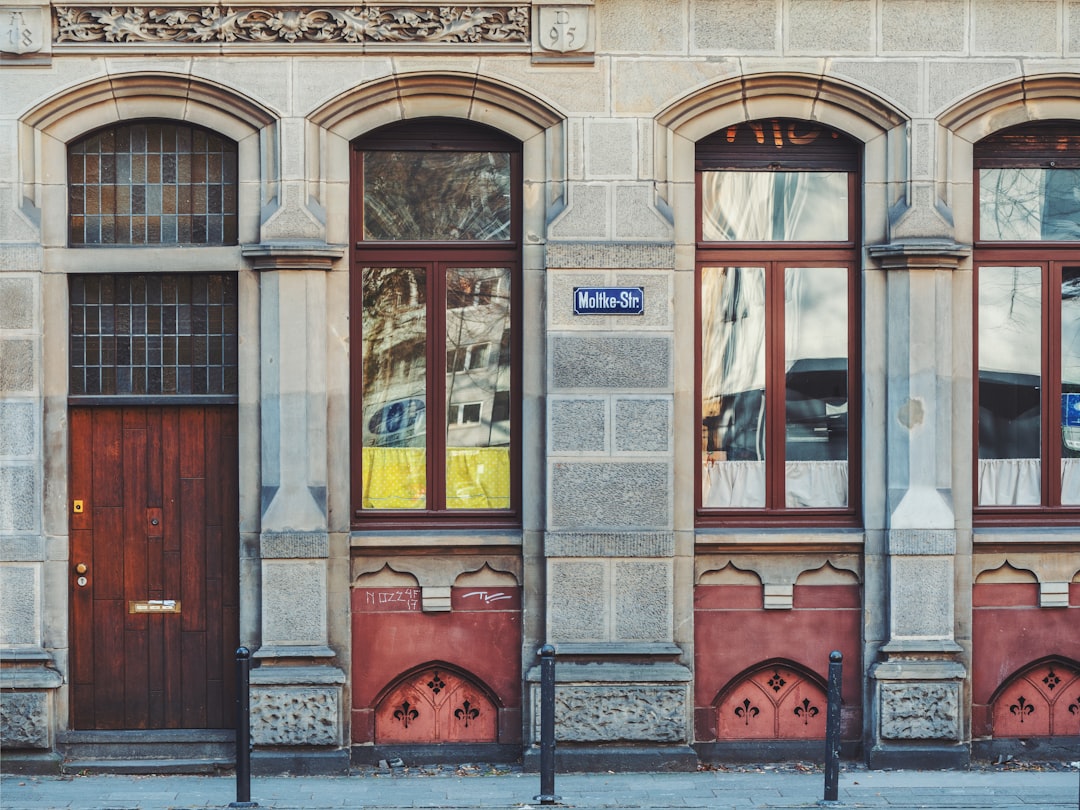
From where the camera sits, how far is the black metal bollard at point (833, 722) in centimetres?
842

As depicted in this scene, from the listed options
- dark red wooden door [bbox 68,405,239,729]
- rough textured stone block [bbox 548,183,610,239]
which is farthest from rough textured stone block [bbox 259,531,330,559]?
rough textured stone block [bbox 548,183,610,239]

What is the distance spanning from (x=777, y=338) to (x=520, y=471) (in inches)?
87.2

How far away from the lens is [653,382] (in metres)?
9.95

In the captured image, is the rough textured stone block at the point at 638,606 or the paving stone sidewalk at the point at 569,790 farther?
the rough textured stone block at the point at 638,606

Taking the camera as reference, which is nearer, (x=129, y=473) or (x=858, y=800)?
(x=858, y=800)

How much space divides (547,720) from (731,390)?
10.3ft

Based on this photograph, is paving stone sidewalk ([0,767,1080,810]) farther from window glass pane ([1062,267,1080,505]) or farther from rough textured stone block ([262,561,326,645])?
window glass pane ([1062,267,1080,505])

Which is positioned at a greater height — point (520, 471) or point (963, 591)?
point (520, 471)

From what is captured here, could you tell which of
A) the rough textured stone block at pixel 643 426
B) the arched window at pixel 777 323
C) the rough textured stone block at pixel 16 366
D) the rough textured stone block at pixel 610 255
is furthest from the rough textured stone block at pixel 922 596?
the rough textured stone block at pixel 16 366

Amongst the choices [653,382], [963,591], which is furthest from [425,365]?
[963,591]

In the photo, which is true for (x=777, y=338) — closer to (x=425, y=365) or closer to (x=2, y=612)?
(x=425, y=365)

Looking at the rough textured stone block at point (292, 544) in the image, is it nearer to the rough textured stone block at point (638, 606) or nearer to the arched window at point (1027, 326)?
the rough textured stone block at point (638, 606)

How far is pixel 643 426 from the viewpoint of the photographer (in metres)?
9.95

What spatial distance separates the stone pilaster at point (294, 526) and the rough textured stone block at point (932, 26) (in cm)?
453
